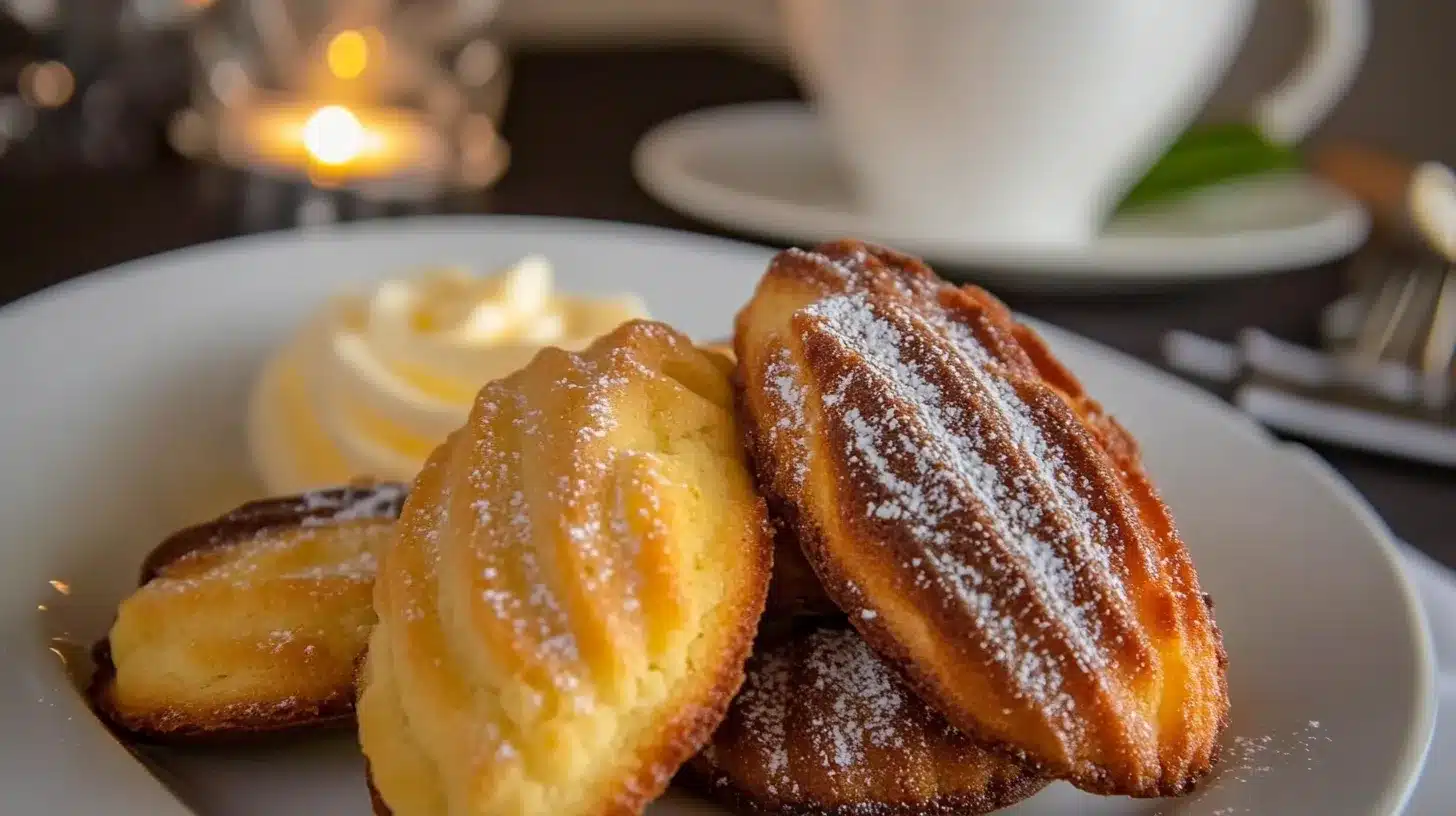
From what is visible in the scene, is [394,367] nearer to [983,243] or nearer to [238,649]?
[238,649]

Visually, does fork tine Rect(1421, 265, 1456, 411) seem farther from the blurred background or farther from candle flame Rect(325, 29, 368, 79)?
candle flame Rect(325, 29, 368, 79)

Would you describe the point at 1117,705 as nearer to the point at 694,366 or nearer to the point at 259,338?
the point at 694,366

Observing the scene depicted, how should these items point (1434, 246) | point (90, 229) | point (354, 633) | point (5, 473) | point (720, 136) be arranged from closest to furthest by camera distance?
point (354, 633) → point (5, 473) → point (90, 229) → point (1434, 246) → point (720, 136)

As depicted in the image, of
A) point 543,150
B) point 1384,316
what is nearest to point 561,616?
point 1384,316

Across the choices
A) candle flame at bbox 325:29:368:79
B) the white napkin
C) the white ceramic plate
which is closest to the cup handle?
the white ceramic plate

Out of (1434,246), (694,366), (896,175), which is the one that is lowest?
(1434,246)

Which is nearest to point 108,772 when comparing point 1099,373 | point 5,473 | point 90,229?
point 5,473
